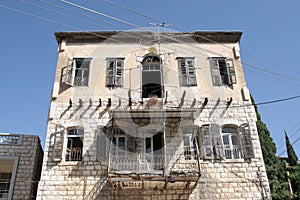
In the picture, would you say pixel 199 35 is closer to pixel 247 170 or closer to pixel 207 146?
pixel 207 146

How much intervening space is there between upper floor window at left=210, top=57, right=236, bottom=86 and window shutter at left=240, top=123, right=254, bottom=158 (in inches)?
95.7

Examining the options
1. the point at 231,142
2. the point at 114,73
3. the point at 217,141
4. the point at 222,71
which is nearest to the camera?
the point at 217,141

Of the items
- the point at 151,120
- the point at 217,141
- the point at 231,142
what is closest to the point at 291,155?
the point at 231,142

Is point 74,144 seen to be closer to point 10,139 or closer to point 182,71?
point 10,139

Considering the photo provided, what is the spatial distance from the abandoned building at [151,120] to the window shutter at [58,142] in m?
0.04

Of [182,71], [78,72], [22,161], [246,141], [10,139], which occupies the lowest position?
[22,161]

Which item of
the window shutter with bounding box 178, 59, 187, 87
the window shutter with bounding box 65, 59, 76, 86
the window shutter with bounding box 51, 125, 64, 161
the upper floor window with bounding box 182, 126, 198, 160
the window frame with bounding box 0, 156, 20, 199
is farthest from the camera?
the window shutter with bounding box 178, 59, 187, 87

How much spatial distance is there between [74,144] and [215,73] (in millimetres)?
7560

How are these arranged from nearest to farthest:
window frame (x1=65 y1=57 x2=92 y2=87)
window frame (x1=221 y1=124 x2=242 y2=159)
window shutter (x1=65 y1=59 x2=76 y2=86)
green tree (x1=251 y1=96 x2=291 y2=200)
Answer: window frame (x1=221 y1=124 x2=242 y2=159) < window shutter (x1=65 y1=59 x2=76 y2=86) < window frame (x1=65 y1=57 x2=92 y2=87) < green tree (x1=251 y1=96 x2=291 y2=200)

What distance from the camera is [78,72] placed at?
13.8 metres

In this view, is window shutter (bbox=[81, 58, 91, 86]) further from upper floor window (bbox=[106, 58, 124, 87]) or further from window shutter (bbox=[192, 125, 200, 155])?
window shutter (bbox=[192, 125, 200, 155])

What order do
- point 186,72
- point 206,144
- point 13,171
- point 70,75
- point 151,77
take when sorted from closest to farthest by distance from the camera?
1. point 206,144
2. point 13,171
3. point 70,75
4. point 186,72
5. point 151,77

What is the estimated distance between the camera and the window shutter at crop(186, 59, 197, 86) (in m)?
13.4

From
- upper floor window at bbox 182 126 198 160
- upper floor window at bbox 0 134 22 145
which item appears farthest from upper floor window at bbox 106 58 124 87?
upper floor window at bbox 0 134 22 145
